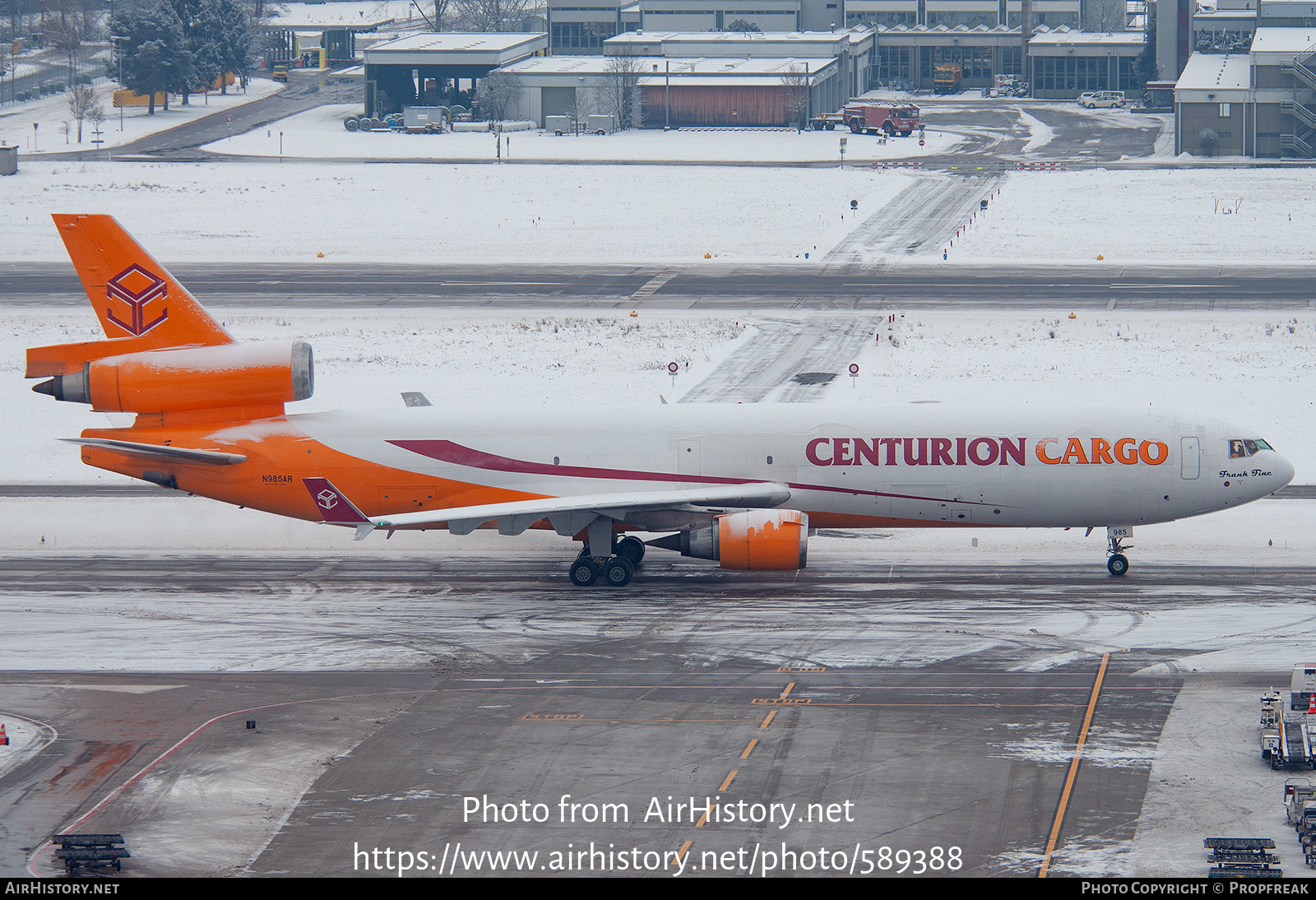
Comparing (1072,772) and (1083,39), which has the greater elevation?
(1083,39)

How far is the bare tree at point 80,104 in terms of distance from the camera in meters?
146

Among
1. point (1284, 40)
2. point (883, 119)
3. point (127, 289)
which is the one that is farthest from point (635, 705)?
point (1284, 40)

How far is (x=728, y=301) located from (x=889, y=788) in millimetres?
51470

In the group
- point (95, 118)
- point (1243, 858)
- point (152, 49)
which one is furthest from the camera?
point (152, 49)

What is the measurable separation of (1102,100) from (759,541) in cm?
13845

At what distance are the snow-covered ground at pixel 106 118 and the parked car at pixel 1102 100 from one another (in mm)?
93429

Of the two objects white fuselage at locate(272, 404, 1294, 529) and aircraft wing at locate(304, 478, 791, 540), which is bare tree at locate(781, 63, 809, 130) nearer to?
white fuselage at locate(272, 404, 1294, 529)

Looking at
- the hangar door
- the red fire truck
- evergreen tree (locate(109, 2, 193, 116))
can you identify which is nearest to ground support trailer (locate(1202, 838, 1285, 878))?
the red fire truck

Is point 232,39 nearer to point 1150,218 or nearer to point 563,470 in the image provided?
point 1150,218

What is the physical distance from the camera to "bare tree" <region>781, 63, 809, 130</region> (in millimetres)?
148125

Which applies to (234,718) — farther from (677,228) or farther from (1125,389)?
(677,228)

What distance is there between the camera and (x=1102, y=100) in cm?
16400

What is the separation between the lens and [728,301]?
77.6 metres

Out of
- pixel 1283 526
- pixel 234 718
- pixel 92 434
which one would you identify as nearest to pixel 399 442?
pixel 92 434
